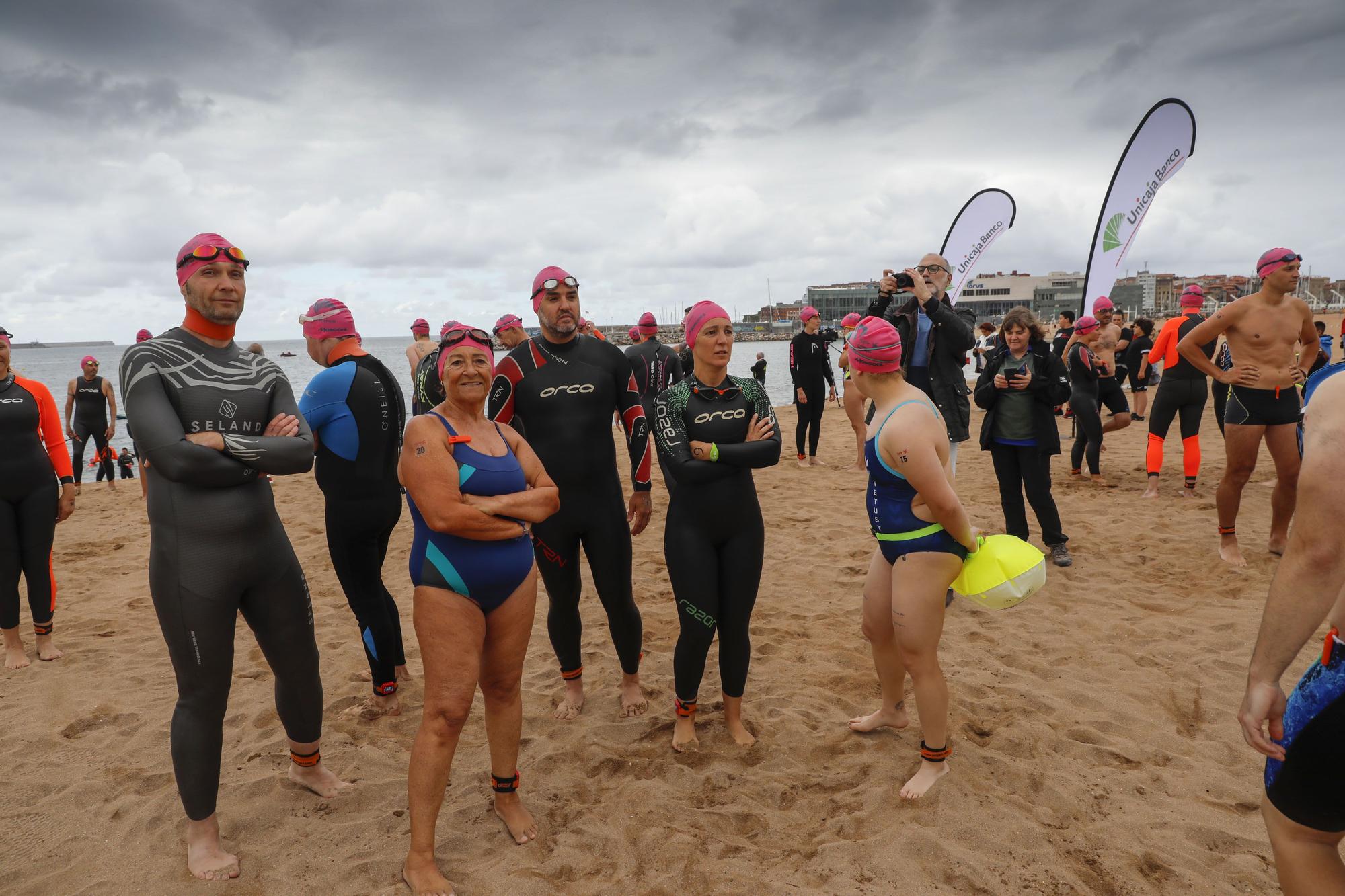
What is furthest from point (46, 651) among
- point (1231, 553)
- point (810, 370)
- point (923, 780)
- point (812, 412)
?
point (1231, 553)

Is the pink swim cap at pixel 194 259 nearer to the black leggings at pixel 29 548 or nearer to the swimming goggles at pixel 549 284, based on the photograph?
the swimming goggles at pixel 549 284

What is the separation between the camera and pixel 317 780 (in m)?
3.50

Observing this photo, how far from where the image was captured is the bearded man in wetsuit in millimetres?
5645

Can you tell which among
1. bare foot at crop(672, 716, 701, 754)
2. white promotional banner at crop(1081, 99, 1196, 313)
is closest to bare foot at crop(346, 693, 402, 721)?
bare foot at crop(672, 716, 701, 754)

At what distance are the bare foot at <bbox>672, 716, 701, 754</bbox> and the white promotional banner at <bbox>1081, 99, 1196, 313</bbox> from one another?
29.4ft

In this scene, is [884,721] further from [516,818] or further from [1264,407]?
[1264,407]

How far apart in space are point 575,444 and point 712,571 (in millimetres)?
1007

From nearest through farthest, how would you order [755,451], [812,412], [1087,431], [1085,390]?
1. [755,451]
2. [1085,390]
3. [1087,431]
4. [812,412]

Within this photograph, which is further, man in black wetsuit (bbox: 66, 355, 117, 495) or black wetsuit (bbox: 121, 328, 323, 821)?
man in black wetsuit (bbox: 66, 355, 117, 495)

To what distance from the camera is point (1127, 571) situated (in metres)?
6.09

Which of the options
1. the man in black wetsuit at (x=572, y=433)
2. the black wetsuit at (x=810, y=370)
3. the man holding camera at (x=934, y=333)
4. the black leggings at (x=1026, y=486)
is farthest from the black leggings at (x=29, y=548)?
the black wetsuit at (x=810, y=370)

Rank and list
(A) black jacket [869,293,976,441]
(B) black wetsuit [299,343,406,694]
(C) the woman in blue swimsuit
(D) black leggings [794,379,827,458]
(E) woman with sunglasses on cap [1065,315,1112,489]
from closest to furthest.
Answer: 1. (C) the woman in blue swimsuit
2. (B) black wetsuit [299,343,406,694]
3. (A) black jacket [869,293,976,441]
4. (E) woman with sunglasses on cap [1065,315,1112,489]
5. (D) black leggings [794,379,827,458]

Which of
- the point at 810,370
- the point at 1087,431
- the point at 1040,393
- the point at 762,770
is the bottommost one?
the point at 762,770

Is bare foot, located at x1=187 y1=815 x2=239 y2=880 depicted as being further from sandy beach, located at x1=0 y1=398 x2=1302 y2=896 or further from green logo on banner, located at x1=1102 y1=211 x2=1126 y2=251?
green logo on banner, located at x1=1102 y1=211 x2=1126 y2=251
